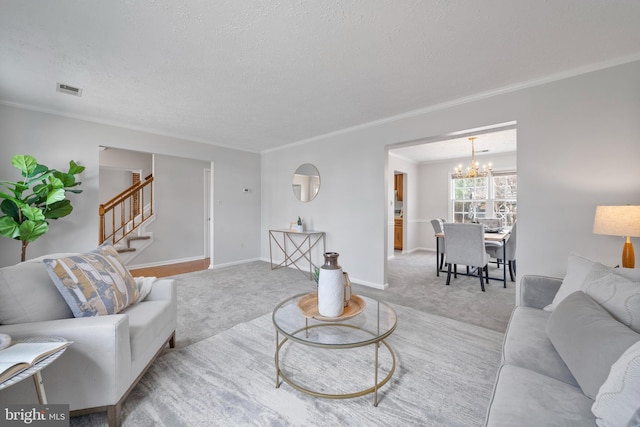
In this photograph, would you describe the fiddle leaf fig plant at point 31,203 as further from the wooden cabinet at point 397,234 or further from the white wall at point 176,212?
the wooden cabinet at point 397,234

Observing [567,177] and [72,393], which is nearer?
[72,393]

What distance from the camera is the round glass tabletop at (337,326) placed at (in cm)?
158

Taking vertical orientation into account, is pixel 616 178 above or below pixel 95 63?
below

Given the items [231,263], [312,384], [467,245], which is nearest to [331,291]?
[312,384]

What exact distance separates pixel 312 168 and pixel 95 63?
301 centimetres

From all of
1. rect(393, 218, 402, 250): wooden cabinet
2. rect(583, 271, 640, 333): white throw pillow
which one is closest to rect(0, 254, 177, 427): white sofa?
rect(583, 271, 640, 333): white throw pillow

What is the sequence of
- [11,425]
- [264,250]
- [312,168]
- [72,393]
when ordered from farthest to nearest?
[264,250] → [312,168] → [72,393] → [11,425]

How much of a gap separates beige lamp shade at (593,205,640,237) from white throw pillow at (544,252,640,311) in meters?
0.48

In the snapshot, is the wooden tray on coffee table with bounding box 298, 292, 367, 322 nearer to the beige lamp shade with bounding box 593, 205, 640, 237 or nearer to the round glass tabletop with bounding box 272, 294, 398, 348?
the round glass tabletop with bounding box 272, 294, 398, 348

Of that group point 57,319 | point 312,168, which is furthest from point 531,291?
point 312,168

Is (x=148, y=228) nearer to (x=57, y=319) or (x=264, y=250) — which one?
(x=264, y=250)

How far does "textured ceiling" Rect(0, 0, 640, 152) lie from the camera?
1.63 metres

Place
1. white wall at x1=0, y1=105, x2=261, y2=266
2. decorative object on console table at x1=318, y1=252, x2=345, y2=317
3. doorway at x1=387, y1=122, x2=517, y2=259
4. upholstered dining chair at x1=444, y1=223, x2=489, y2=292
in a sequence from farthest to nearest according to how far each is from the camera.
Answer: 1. doorway at x1=387, y1=122, x2=517, y2=259
2. upholstered dining chair at x1=444, y1=223, x2=489, y2=292
3. white wall at x1=0, y1=105, x2=261, y2=266
4. decorative object on console table at x1=318, y1=252, x2=345, y2=317

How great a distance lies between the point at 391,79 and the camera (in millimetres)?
2492
